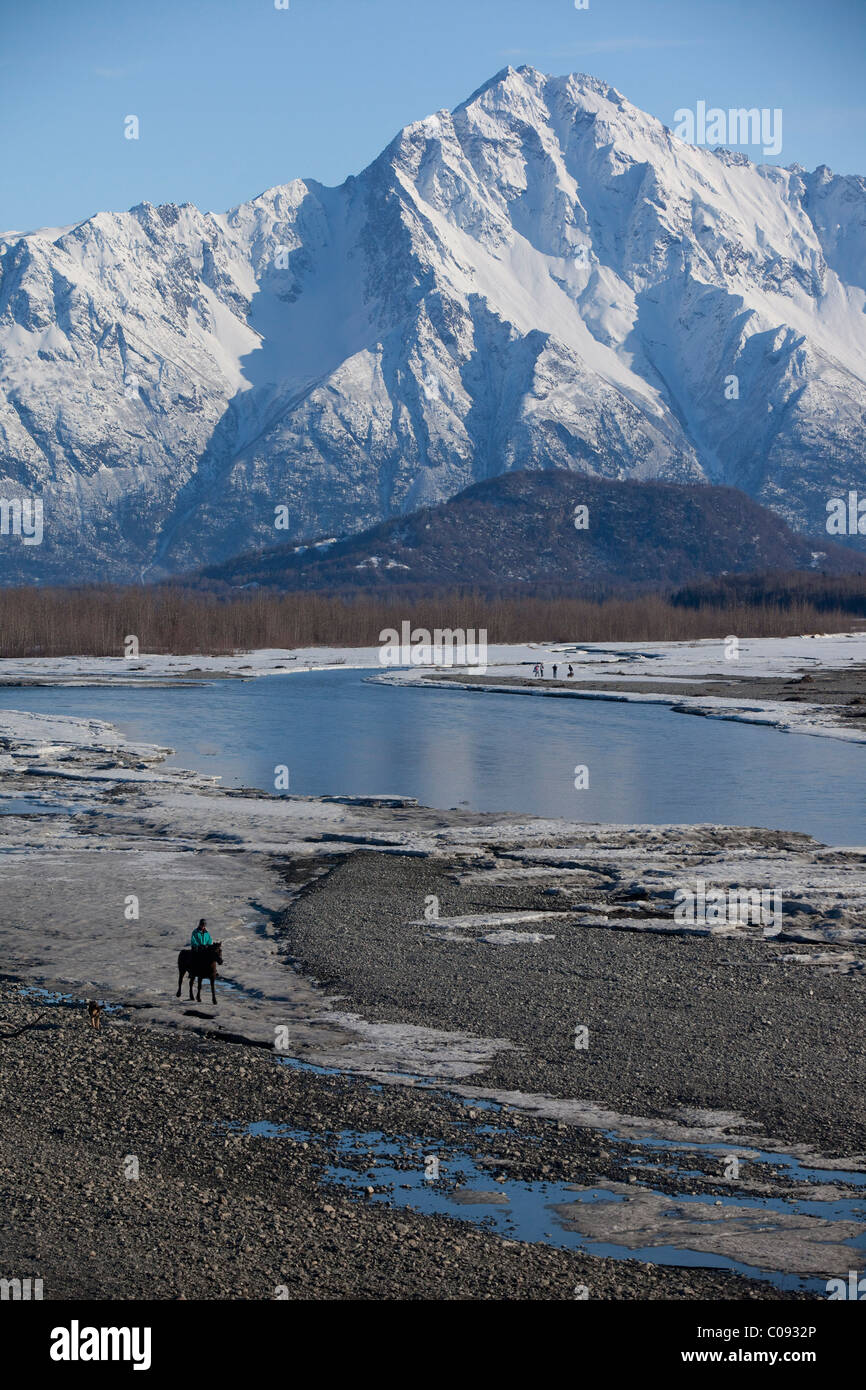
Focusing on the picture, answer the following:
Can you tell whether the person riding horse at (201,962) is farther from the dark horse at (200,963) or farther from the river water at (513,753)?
the river water at (513,753)

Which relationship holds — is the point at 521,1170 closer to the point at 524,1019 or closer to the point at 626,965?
the point at 524,1019

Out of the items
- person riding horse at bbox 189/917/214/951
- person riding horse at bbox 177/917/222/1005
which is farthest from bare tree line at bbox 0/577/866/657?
person riding horse at bbox 177/917/222/1005

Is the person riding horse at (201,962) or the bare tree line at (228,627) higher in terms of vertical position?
the bare tree line at (228,627)

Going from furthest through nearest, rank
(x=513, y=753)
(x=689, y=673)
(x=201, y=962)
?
(x=689, y=673) < (x=513, y=753) < (x=201, y=962)

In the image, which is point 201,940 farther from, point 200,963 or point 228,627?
point 228,627

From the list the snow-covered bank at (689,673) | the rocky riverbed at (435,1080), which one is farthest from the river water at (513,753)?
the rocky riverbed at (435,1080)

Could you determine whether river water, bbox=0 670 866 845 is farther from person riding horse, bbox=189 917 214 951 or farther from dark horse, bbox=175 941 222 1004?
dark horse, bbox=175 941 222 1004

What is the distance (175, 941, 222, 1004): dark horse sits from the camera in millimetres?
20891

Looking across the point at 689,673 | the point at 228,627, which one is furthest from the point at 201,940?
the point at 228,627

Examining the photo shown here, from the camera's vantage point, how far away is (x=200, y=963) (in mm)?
21016

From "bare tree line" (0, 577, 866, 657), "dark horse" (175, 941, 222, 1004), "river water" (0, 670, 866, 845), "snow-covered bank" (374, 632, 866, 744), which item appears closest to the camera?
"dark horse" (175, 941, 222, 1004)

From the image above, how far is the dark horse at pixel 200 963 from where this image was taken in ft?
68.5

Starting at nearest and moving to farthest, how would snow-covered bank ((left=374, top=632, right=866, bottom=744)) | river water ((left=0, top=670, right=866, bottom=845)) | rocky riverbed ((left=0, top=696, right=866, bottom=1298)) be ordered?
rocky riverbed ((left=0, top=696, right=866, bottom=1298)) < river water ((left=0, top=670, right=866, bottom=845)) < snow-covered bank ((left=374, top=632, right=866, bottom=744))
